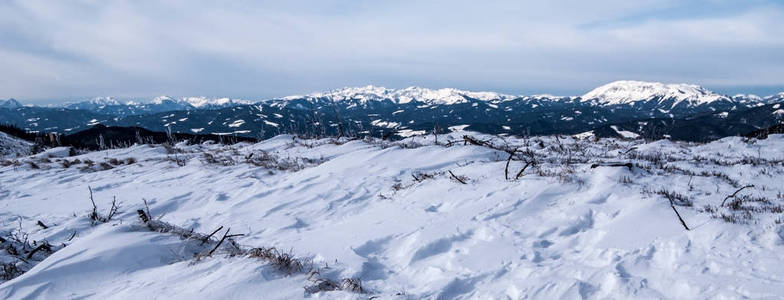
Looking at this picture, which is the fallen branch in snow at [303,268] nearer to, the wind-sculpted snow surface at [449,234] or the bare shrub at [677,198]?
the wind-sculpted snow surface at [449,234]

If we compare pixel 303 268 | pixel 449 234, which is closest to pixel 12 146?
pixel 303 268

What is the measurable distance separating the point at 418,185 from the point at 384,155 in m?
2.91

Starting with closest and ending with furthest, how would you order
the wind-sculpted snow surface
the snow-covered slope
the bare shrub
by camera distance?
1. the wind-sculpted snow surface
2. the bare shrub
3. the snow-covered slope

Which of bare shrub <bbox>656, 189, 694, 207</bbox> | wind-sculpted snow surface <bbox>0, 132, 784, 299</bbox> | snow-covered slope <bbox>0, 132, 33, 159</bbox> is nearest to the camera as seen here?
wind-sculpted snow surface <bbox>0, 132, 784, 299</bbox>

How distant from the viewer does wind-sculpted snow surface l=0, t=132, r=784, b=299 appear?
3643 mm

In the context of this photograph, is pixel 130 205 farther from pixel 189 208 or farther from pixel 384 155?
pixel 384 155

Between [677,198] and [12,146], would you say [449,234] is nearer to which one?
[677,198]

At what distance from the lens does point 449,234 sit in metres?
4.98

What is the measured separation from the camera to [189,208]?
7.90 metres

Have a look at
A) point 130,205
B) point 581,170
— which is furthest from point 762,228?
point 130,205

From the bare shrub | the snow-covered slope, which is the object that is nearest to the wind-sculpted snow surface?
the bare shrub

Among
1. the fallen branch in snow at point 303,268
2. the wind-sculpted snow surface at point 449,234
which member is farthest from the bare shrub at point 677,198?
the fallen branch in snow at point 303,268

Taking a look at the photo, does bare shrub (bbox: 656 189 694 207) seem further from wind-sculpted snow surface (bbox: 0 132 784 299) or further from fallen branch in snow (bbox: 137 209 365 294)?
fallen branch in snow (bbox: 137 209 365 294)

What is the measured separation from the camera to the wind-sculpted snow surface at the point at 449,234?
3643 mm
